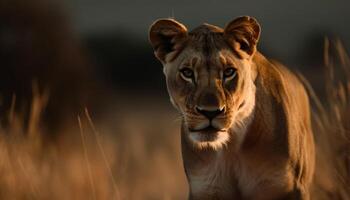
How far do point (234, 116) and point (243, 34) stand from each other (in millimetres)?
508

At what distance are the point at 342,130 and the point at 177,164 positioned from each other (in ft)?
29.6

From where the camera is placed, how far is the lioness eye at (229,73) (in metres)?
5.65

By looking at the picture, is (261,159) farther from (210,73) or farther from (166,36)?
(166,36)

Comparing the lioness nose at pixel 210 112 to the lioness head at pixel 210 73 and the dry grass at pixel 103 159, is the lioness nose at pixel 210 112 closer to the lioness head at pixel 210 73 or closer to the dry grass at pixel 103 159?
the lioness head at pixel 210 73

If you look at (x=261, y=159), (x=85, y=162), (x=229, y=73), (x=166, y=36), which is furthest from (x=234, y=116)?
(x=85, y=162)

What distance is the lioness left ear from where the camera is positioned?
5.88 metres

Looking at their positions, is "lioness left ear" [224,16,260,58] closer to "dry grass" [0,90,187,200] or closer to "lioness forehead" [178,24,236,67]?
"lioness forehead" [178,24,236,67]

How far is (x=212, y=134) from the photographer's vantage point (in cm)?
554

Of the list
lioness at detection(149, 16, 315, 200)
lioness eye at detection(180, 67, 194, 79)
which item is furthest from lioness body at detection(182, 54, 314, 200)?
lioness eye at detection(180, 67, 194, 79)

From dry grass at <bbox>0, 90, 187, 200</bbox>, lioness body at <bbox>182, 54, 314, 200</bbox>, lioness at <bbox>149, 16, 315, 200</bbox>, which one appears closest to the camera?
lioness at <bbox>149, 16, 315, 200</bbox>

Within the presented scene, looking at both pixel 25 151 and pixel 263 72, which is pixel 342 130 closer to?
pixel 263 72

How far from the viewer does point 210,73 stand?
557cm

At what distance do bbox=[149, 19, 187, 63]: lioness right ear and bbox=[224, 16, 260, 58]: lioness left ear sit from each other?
0.24m

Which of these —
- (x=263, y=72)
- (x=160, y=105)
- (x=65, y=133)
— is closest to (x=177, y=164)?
(x=65, y=133)
